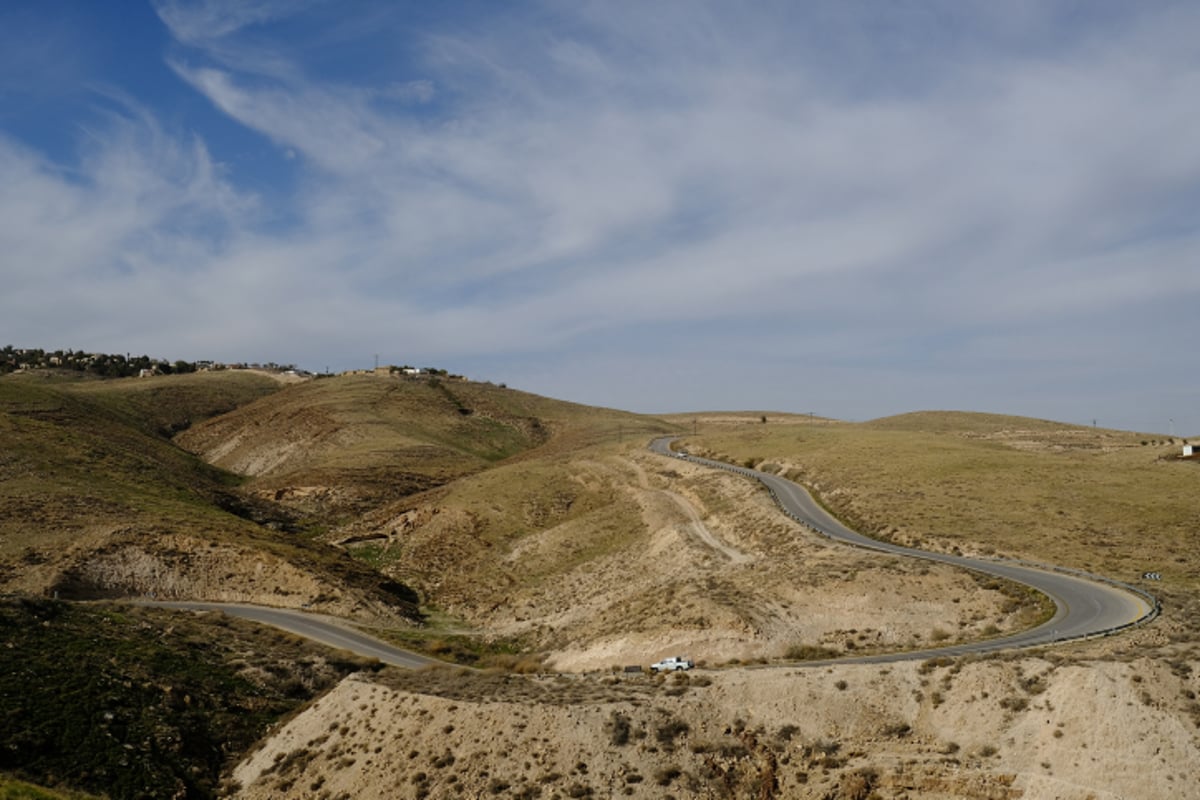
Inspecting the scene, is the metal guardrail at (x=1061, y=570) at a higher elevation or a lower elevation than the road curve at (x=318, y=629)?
higher

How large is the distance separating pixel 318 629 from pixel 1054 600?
123ft

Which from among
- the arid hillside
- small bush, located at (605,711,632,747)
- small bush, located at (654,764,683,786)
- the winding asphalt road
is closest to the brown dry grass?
the arid hillside

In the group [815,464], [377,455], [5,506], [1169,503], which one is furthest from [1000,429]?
[5,506]

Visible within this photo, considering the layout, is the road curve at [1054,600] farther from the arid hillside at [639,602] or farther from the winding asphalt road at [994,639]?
the arid hillside at [639,602]

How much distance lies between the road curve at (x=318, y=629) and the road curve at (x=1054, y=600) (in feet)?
69.2

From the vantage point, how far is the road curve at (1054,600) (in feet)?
106

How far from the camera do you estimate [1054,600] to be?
1485 inches

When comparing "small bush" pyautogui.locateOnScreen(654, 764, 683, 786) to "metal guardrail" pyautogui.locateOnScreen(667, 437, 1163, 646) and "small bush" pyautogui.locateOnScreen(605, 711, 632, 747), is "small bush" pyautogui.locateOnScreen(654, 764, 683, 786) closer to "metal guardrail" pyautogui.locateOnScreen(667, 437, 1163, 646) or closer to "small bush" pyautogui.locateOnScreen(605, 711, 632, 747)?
"small bush" pyautogui.locateOnScreen(605, 711, 632, 747)

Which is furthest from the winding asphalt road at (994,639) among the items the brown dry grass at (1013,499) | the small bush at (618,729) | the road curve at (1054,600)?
the small bush at (618,729)

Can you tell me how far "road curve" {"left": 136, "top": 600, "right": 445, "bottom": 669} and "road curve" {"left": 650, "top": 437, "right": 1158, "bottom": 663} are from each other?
21.1m

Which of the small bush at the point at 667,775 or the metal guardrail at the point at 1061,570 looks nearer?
the small bush at the point at 667,775

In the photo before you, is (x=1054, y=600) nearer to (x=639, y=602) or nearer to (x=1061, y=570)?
(x=1061, y=570)

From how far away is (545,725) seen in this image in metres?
25.5

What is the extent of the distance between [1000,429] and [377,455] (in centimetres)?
10412
